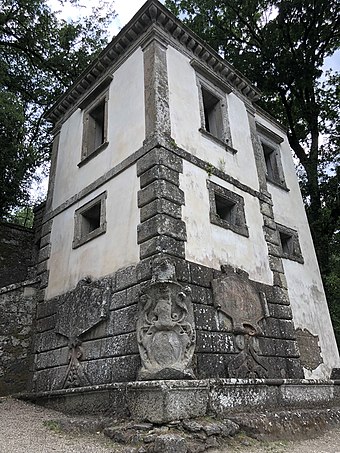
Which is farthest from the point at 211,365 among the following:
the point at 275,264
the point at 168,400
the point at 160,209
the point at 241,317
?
the point at 275,264

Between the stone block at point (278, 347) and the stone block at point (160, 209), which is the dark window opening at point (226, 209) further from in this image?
the stone block at point (278, 347)

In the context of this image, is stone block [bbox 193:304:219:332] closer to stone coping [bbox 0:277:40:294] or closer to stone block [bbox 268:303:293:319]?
stone block [bbox 268:303:293:319]

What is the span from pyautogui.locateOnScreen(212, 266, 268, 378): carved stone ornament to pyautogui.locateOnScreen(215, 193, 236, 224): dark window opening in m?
1.48

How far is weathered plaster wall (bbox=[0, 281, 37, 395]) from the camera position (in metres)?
8.42

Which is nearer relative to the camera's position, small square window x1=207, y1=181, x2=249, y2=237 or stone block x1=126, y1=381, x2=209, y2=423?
stone block x1=126, y1=381, x2=209, y2=423

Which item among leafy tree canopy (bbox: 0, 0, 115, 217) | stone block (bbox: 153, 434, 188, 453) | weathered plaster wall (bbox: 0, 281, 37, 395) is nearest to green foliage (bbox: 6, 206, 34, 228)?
leafy tree canopy (bbox: 0, 0, 115, 217)

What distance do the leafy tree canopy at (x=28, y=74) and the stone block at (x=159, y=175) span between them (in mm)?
5008

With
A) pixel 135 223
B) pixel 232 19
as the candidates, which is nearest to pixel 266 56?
pixel 232 19

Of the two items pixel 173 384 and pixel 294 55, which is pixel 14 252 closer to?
pixel 173 384

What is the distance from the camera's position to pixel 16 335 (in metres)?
8.85

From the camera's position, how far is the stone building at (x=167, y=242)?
6.21 m

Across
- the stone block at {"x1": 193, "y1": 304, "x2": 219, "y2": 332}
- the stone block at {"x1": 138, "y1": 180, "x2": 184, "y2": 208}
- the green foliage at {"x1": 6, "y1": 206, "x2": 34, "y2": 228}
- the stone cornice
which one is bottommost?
the stone block at {"x1": 193, "y1": 304, "x2": 219, "y2": 332}

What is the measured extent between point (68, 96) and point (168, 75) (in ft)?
13.3

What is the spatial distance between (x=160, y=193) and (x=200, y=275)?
1.66 metres
